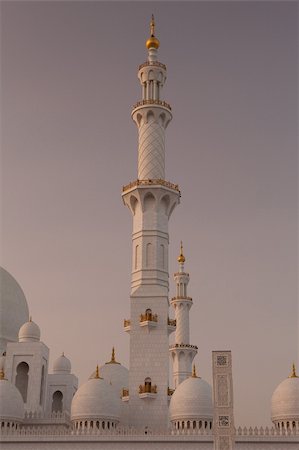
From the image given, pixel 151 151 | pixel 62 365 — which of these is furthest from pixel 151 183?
pixel 62 365

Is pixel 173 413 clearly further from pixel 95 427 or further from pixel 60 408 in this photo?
pixel 60 408

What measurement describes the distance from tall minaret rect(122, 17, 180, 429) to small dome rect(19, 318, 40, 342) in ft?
29.6

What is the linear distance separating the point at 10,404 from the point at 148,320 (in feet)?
30.6

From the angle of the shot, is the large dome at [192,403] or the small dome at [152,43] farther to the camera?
the small dome at [152,43]

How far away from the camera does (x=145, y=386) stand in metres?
37.1

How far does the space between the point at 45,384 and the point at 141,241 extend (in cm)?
1300

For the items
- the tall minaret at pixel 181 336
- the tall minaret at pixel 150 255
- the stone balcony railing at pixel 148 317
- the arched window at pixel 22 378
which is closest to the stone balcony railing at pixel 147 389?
the tall minaret at pixel 150 255

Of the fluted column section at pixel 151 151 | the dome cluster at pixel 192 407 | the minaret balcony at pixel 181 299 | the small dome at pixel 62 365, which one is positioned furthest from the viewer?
the minaret balcony at pixel 181 299

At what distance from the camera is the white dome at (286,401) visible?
35.2 m

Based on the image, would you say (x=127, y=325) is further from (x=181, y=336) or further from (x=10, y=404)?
(x=181, y=336)

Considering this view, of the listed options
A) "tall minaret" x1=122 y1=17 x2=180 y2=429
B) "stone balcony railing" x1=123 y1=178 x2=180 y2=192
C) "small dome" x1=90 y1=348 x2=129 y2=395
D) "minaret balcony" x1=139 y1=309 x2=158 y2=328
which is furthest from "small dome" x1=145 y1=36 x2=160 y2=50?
"small dome" x1=90 y1=348 x2=129 y2=395

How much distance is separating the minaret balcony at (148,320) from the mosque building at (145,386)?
2.5 inches

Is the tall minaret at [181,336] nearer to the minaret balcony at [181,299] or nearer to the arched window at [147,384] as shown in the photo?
the minaret balcony at [181,299]

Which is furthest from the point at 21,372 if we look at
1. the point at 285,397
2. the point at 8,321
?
the point at 285,397
